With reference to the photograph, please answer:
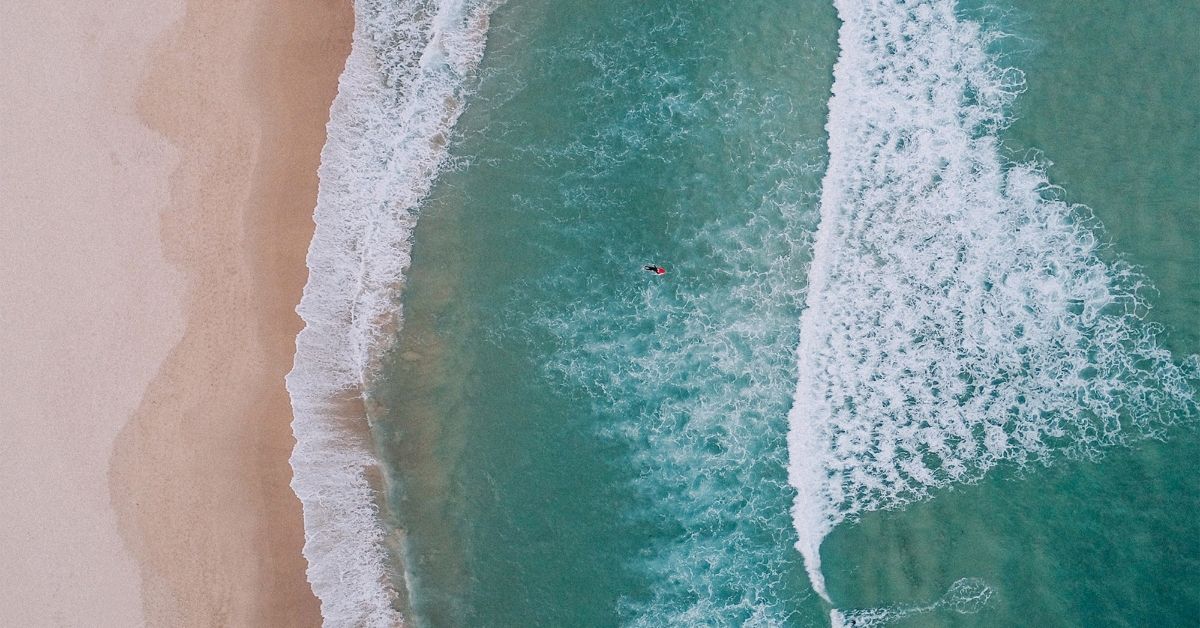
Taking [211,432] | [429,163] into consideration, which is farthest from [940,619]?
[211,432]

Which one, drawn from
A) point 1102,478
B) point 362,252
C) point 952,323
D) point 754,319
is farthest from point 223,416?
point 1102,478

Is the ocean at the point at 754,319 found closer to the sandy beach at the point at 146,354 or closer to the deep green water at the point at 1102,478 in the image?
the deep green water at the point at 1102,478

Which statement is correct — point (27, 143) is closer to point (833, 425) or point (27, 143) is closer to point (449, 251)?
point (449, 251)

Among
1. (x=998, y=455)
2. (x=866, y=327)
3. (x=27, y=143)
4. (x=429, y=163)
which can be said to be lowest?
(x=998, y=455)

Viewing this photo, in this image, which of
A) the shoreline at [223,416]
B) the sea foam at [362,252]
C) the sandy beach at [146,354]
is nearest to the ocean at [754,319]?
the sea foam at [362,252]

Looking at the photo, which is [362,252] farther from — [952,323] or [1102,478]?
[1102,478]
